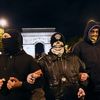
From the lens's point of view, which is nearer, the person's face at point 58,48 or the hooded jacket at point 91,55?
the person's face at point 58,48

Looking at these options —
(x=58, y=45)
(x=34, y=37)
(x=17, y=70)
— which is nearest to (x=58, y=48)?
(x=58, y=45)

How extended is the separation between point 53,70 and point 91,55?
3.29 ft

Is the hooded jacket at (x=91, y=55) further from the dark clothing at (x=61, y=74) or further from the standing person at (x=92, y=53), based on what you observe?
the dark clothing at (x=61, y=74)

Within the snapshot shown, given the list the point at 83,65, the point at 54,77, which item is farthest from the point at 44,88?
the point at 83,65

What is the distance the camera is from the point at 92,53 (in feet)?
28.6

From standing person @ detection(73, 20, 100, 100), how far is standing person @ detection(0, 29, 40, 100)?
5.13 feet

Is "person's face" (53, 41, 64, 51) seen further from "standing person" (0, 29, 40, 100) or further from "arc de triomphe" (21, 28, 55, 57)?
"arc de triomphe" (21, 28, 55, 57)

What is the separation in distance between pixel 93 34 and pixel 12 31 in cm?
188

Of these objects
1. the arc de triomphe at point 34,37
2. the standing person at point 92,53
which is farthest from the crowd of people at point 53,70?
the arc de triomphe at point 34,37

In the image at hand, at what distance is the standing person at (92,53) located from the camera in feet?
28.5

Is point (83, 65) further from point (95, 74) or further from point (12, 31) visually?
point (12, 31)

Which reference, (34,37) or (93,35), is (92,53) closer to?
(93,35)

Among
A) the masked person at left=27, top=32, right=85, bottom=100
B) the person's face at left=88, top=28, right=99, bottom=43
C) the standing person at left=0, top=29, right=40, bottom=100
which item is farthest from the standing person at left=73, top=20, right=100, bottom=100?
the standing person at left=0, top=29, right=40, bottom=100

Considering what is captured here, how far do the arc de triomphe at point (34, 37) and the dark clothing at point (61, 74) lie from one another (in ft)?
192
